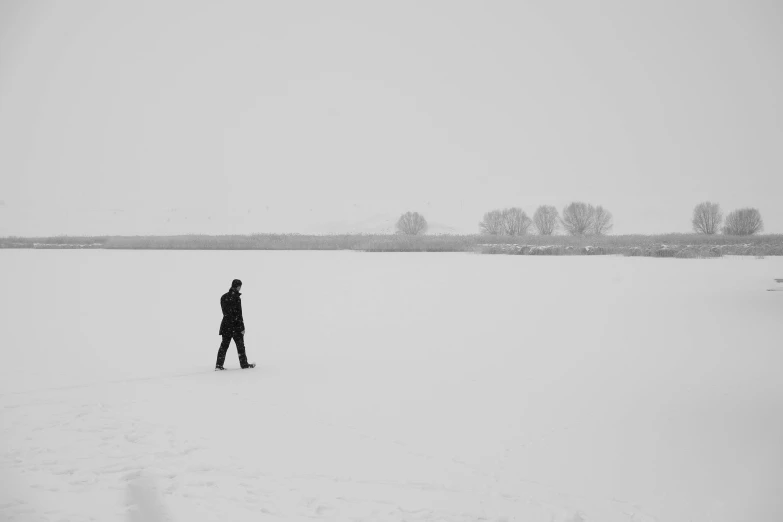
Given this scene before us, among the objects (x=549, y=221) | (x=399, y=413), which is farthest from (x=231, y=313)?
(x=549, y=221)

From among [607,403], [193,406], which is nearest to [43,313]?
[193,406]

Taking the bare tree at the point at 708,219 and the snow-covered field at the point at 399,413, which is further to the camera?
the bare tree at the point at 708,219

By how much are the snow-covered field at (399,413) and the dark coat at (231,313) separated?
0.66 m

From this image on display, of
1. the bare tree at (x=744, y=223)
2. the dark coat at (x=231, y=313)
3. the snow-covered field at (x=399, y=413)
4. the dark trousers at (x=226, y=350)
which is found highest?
the bare tree at (x=744, y=223)

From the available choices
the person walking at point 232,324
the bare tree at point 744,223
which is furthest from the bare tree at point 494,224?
the person walking at point 232,324

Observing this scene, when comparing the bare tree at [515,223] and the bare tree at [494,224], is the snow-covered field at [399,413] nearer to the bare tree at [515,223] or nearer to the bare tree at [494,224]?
the bare tree at [515,223]

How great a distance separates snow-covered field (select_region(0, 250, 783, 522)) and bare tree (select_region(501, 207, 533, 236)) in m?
36.8

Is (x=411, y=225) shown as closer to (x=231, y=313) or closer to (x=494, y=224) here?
(x=494, y=224)

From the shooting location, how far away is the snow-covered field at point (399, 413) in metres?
4.32

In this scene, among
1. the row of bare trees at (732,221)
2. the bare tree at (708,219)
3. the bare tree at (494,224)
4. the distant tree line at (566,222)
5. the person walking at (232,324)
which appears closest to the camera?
the person walking at (232,324)

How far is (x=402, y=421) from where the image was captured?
6219 mm

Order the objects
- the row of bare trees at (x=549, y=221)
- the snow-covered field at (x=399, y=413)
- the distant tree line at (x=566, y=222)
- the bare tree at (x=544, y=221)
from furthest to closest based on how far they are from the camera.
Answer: the bare tree at (x=544, y=221) < the row of bare trees at (x=549, y=221) < the distant tree line at (x=566, y=222) < the snow-covered field at (x=399, y=413)

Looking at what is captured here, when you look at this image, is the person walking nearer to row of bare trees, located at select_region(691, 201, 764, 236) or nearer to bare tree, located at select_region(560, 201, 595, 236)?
row of bare trees, located at select_region(691, 201, 764, 236)

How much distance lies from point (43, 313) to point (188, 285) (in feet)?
20.1
